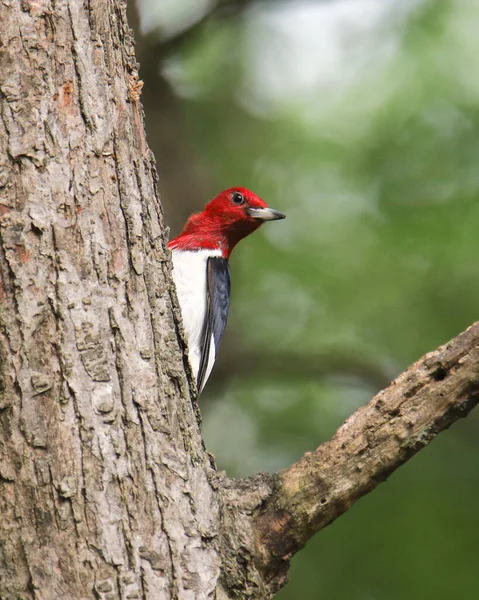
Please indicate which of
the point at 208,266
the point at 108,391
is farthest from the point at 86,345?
the point at 208,266

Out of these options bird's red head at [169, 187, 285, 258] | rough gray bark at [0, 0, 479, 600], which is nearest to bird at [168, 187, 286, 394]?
bird's red head at [169, 187, 285, 258]

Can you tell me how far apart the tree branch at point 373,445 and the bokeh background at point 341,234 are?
138 inches

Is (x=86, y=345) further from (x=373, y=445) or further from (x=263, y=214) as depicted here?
(x=263, y=214)

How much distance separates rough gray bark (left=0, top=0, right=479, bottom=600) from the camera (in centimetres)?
254

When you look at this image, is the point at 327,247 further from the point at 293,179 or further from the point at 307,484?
the point at 307,484

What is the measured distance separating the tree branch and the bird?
8.73ft

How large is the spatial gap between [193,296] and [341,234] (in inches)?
98.2

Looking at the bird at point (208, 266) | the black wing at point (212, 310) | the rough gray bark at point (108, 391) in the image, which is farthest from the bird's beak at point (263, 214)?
the rough gray bark at point (108, 391)

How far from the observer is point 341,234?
7664 mm

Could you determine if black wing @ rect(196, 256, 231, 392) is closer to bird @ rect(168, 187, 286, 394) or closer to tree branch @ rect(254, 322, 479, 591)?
bird @ rect(168, 187, 286, 394)

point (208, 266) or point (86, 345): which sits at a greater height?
point (208, 266)

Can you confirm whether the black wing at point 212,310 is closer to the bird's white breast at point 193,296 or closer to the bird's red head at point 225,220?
the bird's white breast at point 193,296

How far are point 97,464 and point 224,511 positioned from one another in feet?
1.88

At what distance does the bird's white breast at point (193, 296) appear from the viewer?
5625 millimetres
